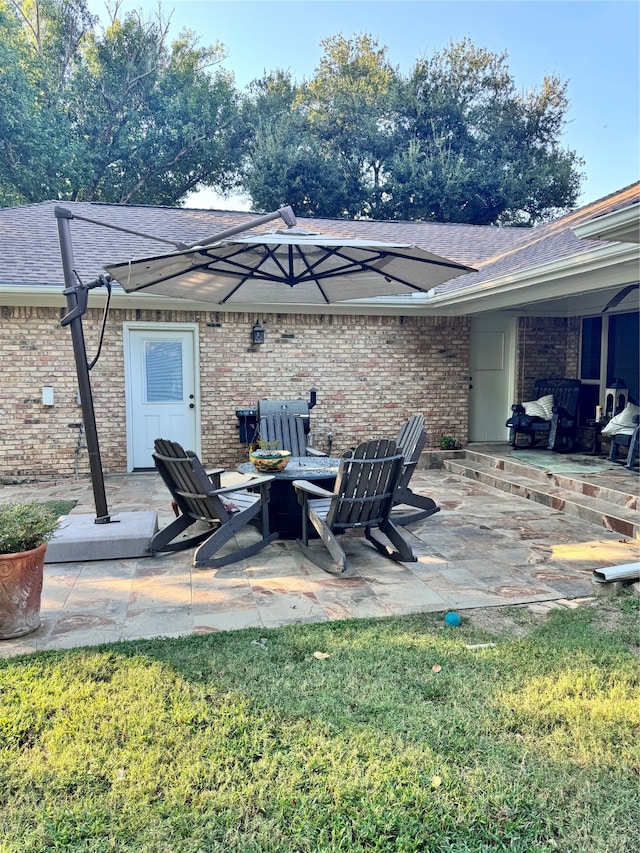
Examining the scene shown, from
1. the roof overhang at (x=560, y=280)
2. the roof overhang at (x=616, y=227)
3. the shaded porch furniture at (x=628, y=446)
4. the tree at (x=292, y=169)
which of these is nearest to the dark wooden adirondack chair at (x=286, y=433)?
the roof overhang at (x=560, y=280)

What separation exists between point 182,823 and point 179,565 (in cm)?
261

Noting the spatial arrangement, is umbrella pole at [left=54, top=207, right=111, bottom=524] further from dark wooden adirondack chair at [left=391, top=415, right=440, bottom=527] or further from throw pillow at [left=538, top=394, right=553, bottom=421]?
throw pillow at [left=538, top=394, right=553, bottom=421]

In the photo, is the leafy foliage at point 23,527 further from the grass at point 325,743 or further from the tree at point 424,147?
the tree at point 424,147

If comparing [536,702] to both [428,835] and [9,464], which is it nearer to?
[428,835]

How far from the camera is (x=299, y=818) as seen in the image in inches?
72.7

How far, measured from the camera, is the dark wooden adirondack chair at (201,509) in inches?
168

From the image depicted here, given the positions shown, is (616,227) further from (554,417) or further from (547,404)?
(547,404)

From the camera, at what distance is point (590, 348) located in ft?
28.9

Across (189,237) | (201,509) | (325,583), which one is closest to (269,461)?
(201,509)

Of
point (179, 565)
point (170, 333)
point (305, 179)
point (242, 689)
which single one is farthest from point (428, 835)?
point (305, 179)

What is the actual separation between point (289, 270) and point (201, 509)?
7.76 feet

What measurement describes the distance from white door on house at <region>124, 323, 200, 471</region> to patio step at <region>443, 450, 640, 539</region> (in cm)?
395

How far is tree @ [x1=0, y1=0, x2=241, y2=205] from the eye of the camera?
16125mm

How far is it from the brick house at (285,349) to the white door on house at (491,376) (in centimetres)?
2
